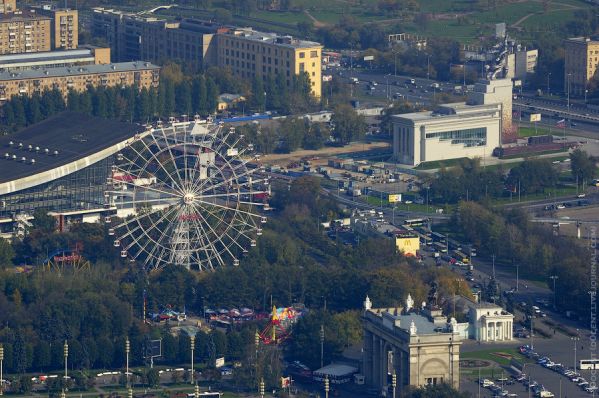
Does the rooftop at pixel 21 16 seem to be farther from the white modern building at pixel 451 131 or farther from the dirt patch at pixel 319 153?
the white modern building at pixel 451 131

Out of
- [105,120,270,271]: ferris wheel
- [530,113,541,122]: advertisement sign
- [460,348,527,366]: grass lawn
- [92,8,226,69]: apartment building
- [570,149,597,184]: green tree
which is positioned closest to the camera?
[460,348,527,366]: grass lawn

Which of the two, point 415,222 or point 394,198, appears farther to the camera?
point 394,198

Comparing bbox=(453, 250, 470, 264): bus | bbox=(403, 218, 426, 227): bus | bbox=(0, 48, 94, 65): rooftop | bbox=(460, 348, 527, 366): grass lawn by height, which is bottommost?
bbox=(460, 348, 527, 366): grass lawn

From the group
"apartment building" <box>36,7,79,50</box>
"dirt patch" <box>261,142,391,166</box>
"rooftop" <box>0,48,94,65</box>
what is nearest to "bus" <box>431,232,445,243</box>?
"dirt patch" <box>261,142,391,166</box>

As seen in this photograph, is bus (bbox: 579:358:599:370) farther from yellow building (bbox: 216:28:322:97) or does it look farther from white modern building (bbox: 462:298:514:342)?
yellow building (bbox: 216:28:322:97)

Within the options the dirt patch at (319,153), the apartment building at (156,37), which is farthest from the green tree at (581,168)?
the apartment building at (156,37)

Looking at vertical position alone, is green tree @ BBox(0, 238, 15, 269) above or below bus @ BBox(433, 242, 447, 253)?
above

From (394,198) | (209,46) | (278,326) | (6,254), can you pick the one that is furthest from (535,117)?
(278,326)

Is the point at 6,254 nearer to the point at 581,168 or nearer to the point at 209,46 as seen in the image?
the point at 581,168
